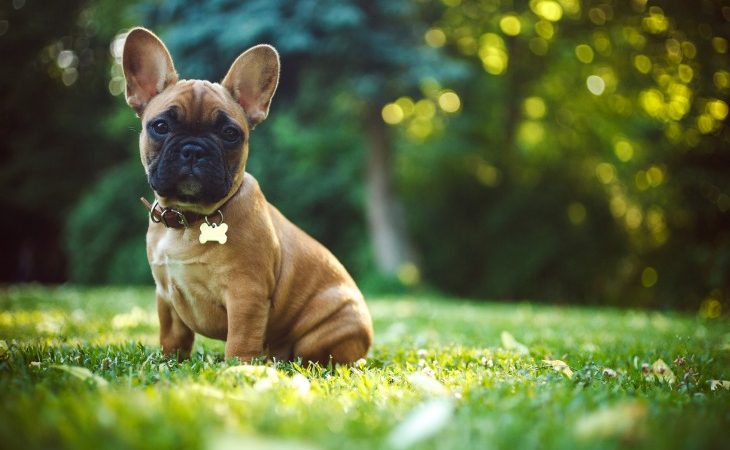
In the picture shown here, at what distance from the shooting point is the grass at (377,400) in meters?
1.73

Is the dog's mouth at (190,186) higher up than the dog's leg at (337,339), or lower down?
higher up

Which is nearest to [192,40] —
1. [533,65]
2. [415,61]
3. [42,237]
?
[415,61]

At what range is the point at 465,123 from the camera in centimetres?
1648

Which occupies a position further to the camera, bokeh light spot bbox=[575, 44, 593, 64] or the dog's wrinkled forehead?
bokeh light spot bbox=[575, 44, 593, 64]

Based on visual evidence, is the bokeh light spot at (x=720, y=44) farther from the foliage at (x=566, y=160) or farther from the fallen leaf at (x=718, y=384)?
the fallen leaf at (x=718, y=384)

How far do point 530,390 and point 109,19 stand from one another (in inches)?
687

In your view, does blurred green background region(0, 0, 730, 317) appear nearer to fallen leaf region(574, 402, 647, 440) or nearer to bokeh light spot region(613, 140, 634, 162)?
bokeh light spot region(613, 140, 634, 162)

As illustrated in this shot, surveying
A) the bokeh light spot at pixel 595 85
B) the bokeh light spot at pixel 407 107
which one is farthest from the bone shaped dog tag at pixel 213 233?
the bokeh light spot at pixel 595 85

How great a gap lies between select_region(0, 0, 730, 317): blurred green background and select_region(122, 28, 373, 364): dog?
7.66m

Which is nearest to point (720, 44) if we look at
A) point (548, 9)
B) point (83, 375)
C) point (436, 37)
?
point (548, 9)

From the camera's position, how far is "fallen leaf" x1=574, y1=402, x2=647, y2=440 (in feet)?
5.95

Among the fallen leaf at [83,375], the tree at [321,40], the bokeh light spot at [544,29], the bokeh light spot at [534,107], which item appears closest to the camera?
the fallen leaf at [83,375]

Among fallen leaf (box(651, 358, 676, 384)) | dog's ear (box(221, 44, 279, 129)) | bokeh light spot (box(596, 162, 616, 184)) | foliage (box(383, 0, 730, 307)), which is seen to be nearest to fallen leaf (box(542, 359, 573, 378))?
fallen leaf (box(651, 358, 676, 384))

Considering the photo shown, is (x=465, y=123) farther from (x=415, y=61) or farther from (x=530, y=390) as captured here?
(x=530, y=390)
